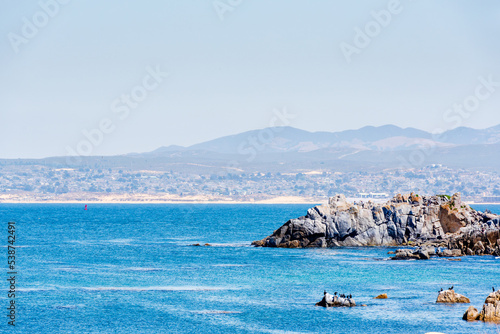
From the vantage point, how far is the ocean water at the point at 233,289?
70875mm

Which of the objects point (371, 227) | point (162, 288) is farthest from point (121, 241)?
point (162, 288)

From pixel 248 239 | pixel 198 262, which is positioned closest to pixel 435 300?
pixel 198 262

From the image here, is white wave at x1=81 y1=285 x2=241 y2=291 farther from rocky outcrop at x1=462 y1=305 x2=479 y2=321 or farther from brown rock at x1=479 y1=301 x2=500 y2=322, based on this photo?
brown rock at x1=479 y1=301 x2=500 y2=322

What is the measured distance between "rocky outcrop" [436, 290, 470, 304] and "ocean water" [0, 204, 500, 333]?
3.19 feet

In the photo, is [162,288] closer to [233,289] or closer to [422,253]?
[233,289]

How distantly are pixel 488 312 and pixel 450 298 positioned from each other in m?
10.1

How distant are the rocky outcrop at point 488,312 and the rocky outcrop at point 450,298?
7942 mm

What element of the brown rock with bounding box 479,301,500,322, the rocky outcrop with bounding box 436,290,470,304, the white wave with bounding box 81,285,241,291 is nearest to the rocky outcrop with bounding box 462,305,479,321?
the brown rock with bounding box 479,301,500,322

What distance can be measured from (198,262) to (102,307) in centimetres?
4162

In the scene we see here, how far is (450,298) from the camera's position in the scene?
7919 cm

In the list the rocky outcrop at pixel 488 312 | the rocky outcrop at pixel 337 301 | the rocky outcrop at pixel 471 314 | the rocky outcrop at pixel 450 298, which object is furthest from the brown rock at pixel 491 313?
the rocky outcrop at pixel 337 301

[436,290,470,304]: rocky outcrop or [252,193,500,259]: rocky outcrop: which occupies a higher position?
[252,193,500,259]: rocky outcrop

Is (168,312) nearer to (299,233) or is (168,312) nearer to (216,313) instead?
(216,313)

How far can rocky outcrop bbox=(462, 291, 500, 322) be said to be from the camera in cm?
6881
